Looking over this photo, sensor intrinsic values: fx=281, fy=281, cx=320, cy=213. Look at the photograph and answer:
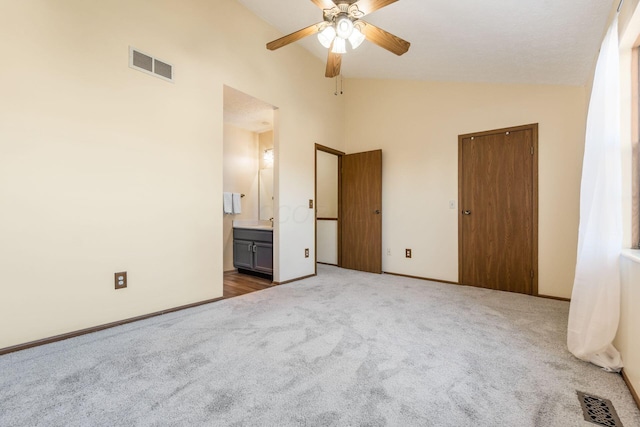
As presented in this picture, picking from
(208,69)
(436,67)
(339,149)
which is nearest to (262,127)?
(339,149)

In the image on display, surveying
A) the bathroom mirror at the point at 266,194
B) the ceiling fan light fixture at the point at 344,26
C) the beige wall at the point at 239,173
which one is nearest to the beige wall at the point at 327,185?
the bathroom mirror at the point at 266,194

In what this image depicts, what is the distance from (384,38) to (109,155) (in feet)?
7.95

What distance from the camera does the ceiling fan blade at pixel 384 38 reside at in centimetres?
220

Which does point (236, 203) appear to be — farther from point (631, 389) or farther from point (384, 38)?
point (631, 389)

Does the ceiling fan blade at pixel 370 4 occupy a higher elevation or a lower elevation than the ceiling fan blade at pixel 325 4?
lower

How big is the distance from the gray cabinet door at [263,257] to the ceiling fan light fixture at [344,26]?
2663mm

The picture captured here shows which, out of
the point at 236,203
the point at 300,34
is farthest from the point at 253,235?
the point at 300,34

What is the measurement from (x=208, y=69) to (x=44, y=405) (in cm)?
288

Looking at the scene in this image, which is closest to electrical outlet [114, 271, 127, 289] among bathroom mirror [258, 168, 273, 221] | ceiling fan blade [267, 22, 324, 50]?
ceiling fan blade [267, 22, 324, 50]

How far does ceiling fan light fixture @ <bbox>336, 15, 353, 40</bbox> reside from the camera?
6.93ft

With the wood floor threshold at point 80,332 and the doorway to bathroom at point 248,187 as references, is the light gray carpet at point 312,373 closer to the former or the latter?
the wood floor threshold at point 80,332

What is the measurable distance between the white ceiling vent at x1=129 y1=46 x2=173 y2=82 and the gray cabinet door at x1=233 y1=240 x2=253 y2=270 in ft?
7.90

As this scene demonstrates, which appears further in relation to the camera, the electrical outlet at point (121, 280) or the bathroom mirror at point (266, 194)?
the bathroom mirror at point (266, 194)

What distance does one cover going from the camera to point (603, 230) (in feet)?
5.63
